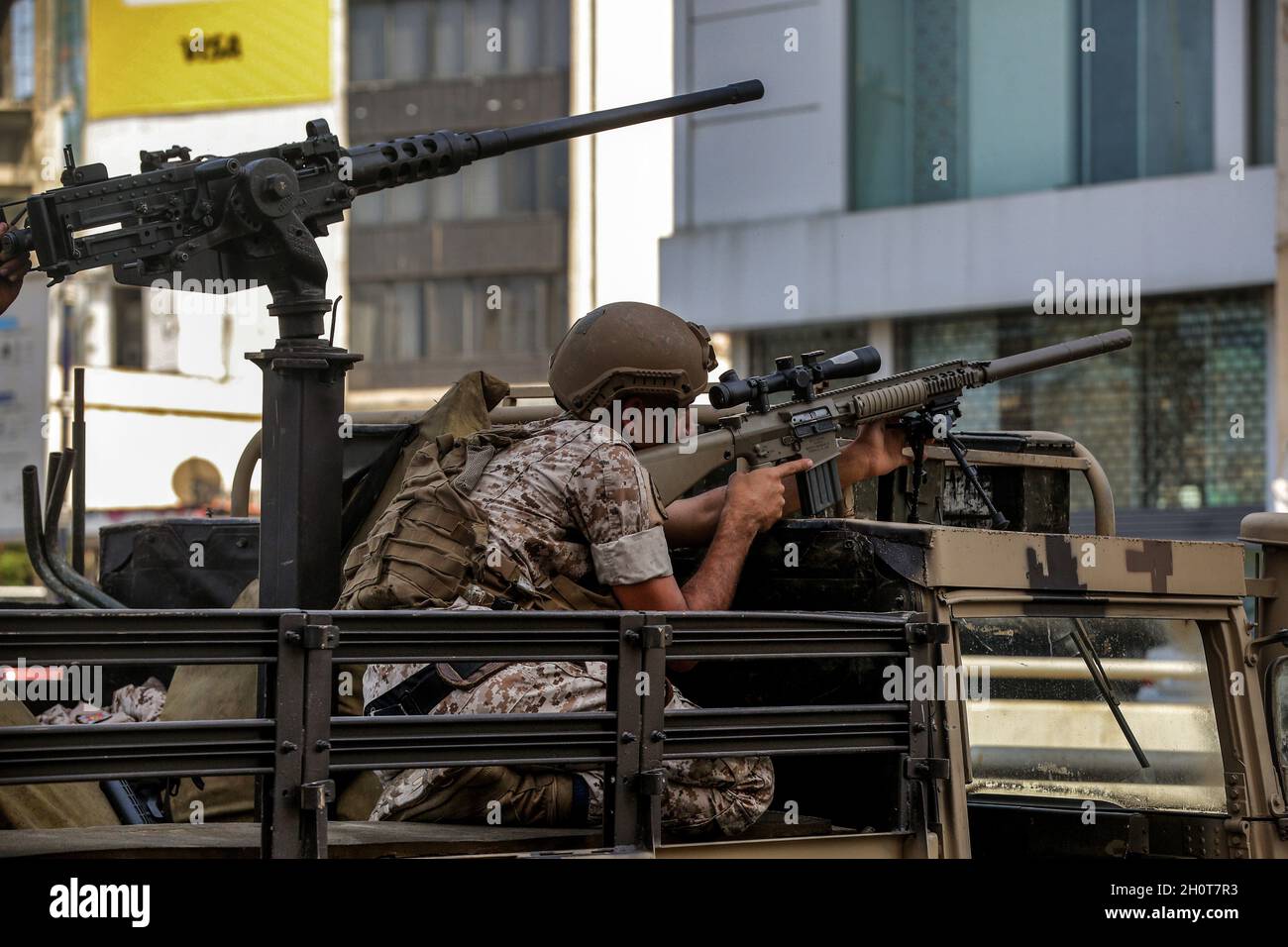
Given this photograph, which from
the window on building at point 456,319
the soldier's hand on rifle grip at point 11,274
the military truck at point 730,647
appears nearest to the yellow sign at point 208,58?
the window on building at point 456,319

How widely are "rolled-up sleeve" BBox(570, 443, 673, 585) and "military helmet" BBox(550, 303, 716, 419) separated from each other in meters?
0.20

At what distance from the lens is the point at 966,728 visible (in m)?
3.35

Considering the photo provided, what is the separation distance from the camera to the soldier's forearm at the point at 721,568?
11.6 feet

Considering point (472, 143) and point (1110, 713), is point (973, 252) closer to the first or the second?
point (472, 143)

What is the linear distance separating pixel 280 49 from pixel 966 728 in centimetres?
3026

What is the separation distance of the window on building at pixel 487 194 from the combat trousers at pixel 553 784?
89.2 ft

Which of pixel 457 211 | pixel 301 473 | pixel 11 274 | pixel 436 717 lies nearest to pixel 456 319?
pixel 457 211

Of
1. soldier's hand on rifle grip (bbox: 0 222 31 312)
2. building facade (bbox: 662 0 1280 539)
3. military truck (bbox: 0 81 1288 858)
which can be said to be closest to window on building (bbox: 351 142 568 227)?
building facade (bbox: 662 0 1280 539)

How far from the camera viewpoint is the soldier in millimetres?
3307

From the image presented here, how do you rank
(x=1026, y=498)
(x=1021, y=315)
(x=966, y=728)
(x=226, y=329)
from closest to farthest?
(x=966, y=728)
(x=1026, y=498)
(x=1021, y=315)
(x=226, y=329)

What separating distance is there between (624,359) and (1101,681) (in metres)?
1.17

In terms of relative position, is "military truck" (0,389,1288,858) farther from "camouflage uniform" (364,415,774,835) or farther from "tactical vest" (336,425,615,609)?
"tactical vest" (336,425,615,609)
